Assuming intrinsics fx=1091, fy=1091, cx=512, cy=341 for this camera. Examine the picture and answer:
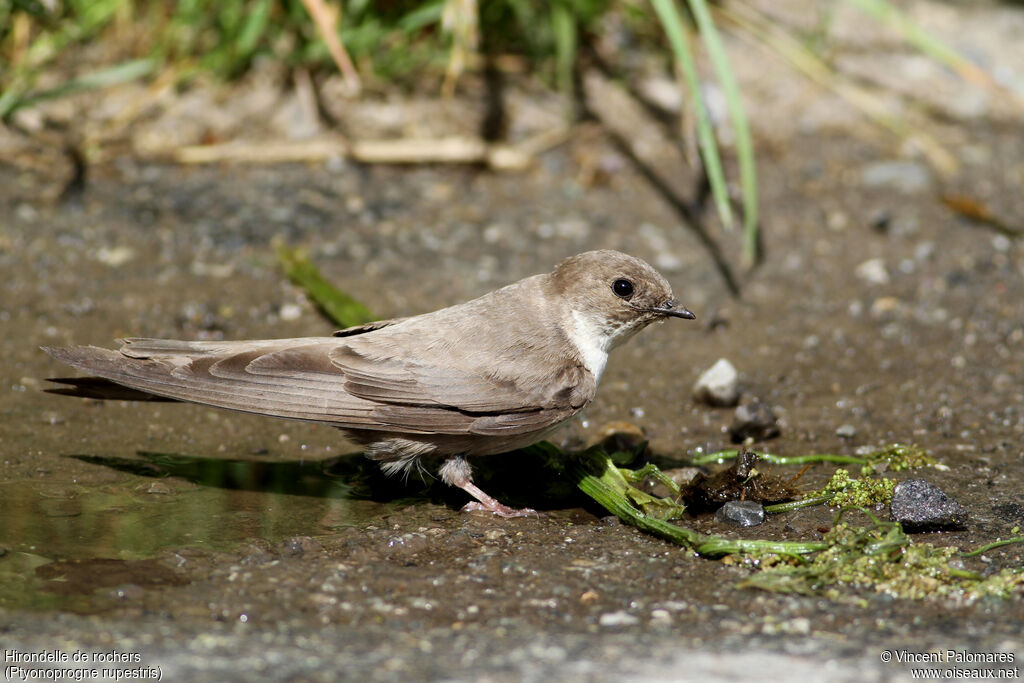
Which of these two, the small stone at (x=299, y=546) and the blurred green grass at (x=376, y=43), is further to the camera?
the blurred green grass at (x=376, y=43)

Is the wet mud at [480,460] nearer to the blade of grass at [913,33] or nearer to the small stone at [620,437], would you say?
the small stone at [620,437]

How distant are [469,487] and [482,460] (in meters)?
0.44

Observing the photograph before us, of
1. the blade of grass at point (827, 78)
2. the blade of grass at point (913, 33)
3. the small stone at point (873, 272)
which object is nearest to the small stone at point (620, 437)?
the small stone at point (873, 272)

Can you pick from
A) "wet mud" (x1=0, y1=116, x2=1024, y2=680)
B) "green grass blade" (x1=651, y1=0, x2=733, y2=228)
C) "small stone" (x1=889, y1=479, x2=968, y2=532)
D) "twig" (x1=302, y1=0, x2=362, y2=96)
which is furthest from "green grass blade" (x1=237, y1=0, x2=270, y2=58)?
"small stone" (x1=889, y1=479, x2=968, y2=532)

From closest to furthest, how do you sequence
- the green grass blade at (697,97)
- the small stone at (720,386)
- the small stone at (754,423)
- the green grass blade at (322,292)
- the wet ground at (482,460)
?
the wet ground at (482,460) < the small stone at (754,423) < the small stone at (720,386) < the green grass blade at (322,292) < the green grass blade at (697,97)

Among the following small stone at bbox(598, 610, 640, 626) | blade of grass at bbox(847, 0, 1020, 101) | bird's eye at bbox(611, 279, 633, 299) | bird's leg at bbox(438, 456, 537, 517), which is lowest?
bird's leg at bbox(438, 456, 537, 517)

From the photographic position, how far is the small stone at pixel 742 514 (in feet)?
11.7

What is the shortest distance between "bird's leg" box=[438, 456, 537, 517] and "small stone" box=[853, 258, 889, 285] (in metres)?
2.74

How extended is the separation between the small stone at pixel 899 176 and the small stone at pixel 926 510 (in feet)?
11.0

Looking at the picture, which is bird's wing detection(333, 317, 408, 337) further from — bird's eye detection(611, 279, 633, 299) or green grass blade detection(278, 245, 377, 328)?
bird's eye detection(611, 279, 633, 299)

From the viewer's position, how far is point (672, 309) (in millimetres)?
4062

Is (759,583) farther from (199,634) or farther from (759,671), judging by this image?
(199,634)

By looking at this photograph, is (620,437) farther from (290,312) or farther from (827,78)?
(827,78)

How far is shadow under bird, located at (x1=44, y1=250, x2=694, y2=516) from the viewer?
3.63m
